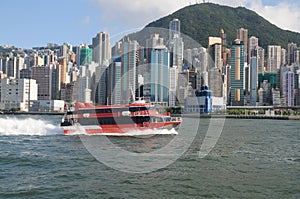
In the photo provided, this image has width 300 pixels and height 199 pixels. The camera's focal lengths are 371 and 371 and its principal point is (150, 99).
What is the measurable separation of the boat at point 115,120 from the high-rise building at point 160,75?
81612 millimetres

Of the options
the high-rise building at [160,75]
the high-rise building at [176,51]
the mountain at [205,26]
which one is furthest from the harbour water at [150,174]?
the mountain at [205,26]

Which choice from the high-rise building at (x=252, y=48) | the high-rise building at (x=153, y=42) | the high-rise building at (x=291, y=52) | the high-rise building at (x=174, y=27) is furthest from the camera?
the high-rise building at (x=174, y=27)

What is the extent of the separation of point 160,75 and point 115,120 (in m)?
95.8

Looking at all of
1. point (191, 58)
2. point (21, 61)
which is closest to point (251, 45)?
point (191, 58)

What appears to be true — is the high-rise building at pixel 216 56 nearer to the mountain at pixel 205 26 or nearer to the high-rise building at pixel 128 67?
the mountain at pixel 205 26

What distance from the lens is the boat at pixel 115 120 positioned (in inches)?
1150

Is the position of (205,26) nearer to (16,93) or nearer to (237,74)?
(237,74)

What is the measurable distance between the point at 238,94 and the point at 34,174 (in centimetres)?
12887

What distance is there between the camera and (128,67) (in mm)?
108812

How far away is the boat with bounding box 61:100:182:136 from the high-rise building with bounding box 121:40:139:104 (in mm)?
65617

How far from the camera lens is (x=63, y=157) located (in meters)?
18.6

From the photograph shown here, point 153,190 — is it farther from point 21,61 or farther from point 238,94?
point 21,61

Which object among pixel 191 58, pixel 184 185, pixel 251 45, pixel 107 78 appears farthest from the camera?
pixel 251 45

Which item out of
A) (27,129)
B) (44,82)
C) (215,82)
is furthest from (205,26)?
(27,129)
